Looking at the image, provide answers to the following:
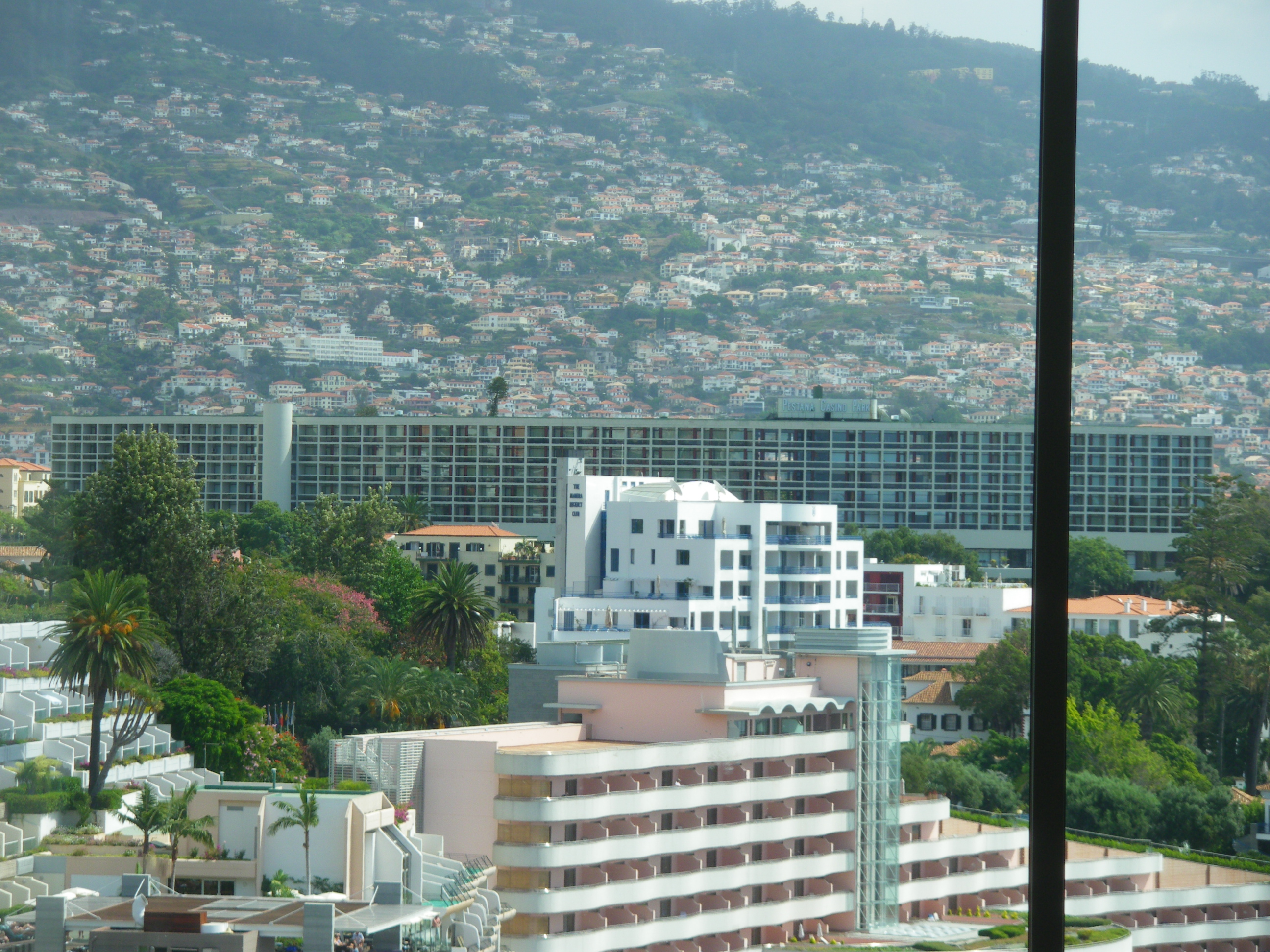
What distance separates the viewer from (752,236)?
23578 millimetres

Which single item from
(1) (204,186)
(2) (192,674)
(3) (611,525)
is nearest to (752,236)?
(1) (204,186)

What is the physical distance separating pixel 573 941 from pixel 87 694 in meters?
3.28

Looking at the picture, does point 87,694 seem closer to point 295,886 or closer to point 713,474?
point 295,886

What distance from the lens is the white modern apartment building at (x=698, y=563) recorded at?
12.7 metres

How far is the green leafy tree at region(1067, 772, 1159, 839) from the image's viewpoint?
26.1 ft

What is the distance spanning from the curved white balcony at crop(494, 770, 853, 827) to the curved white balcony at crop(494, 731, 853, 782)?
0.48 feet

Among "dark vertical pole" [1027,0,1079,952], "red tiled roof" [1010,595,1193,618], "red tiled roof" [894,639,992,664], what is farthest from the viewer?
"red tiled roof" [894,639,992,664]

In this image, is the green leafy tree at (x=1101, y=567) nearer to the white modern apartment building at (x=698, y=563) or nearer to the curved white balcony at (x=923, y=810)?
the curved white balcony at (x=923, y=810)

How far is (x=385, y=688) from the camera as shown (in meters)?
8.87

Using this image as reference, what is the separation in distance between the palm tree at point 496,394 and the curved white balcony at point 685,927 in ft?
32.7

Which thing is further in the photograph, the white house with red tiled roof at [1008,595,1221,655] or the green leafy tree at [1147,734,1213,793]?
the white house with red tiled roof at [1008,595,1221,655]

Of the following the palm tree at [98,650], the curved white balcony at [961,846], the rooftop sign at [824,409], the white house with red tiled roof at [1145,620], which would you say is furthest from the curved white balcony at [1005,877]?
the rooftop sign at [824,409]

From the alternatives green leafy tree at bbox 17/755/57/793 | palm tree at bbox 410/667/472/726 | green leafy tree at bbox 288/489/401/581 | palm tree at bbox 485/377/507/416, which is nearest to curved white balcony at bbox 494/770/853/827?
palm tree at bbox 410/667/472/726

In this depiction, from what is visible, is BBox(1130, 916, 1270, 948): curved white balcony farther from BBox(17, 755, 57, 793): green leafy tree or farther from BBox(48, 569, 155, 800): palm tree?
BBox(17, 755, 57, 793): green leafy tree
